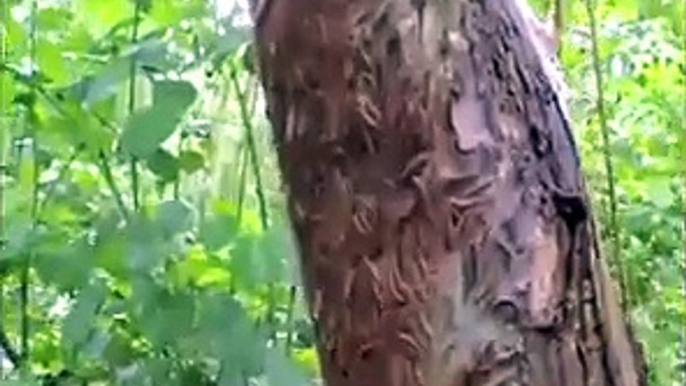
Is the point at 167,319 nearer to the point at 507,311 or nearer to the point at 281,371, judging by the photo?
the point at 281,371

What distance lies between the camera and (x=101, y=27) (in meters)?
1.34

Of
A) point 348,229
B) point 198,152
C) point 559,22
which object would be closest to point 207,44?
point 198,152

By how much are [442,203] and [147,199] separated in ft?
2.75

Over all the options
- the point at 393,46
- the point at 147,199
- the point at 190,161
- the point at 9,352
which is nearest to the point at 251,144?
the point at 190,161

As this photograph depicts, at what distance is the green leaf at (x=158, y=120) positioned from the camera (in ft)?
3.84

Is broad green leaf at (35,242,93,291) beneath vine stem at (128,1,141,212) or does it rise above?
beneath

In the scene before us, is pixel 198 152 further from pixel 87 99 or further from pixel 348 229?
pixel 348 229

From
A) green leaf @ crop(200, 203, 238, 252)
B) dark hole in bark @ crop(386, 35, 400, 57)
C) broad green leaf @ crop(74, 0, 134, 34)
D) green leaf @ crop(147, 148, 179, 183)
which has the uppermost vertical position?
broad green leaf @ crop(74, 0, 134, 34)

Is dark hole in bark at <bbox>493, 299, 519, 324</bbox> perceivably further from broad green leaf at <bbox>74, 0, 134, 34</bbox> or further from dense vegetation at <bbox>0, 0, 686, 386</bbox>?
broad green leaf at <bbox>74, 0, 134, 34</bbox>

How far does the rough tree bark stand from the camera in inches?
23.2

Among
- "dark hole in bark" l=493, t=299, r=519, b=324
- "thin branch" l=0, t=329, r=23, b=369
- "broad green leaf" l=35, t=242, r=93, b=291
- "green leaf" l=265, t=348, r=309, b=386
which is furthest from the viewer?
"thin branch" l=0, t=329, r=23, b=369

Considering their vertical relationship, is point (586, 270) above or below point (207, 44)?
below

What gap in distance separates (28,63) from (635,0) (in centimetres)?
76

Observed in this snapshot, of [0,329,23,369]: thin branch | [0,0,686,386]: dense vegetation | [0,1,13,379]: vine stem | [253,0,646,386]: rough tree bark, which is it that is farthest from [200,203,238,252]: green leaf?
[253,0,646,386]: rough tree bark
